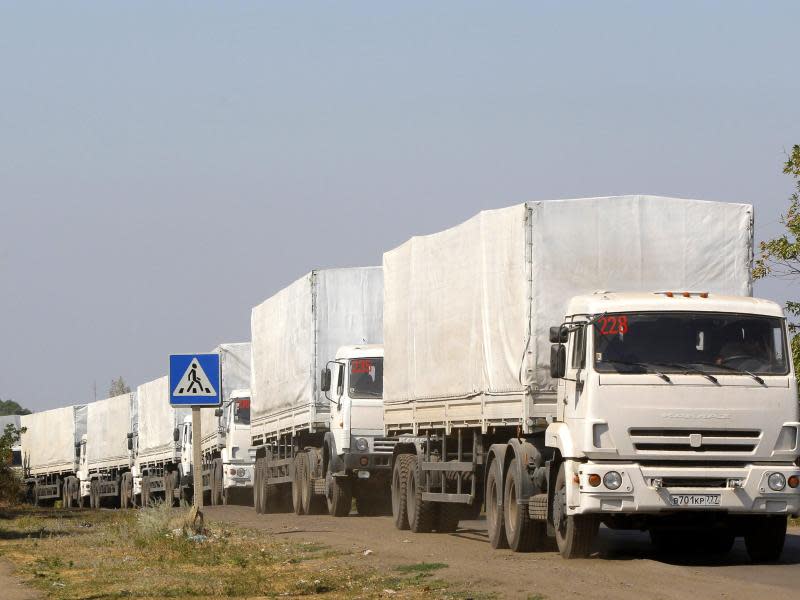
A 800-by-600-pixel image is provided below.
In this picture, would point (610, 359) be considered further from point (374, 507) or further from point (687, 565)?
point (374, 507)

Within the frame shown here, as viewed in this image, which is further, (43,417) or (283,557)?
(43,417)

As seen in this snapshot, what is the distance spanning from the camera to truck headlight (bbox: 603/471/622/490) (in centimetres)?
1385

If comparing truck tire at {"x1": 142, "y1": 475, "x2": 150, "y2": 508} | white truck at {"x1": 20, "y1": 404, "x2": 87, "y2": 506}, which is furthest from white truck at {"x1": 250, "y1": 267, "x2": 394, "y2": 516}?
white truck at {"x1": 20, "y1": 404, "x2": 87, "y2": 506}

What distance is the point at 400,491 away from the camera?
2172 centimetres

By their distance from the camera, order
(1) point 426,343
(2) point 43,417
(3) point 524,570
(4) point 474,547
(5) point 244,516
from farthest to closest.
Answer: (2) point 43,417 → (5) point 244,516 → (1) point 426,343 → (4) point 474,547 → (3) point 524,570

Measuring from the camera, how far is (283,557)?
650 inches

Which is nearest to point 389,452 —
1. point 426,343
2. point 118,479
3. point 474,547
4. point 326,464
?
point 326,464

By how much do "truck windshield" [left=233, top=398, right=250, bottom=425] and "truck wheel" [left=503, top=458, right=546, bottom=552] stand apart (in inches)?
794

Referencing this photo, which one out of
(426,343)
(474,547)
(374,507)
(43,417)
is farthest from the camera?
(43,417)

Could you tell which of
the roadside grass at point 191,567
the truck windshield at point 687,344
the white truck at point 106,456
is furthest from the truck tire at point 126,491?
the truck windshield at point 687,344

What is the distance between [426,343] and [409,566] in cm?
670

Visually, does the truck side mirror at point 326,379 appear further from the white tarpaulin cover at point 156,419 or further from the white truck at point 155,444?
the white tarpaulin cover at point 156,419

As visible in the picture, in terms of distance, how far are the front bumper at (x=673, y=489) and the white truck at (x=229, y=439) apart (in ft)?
70.2

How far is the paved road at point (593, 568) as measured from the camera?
475 inches
